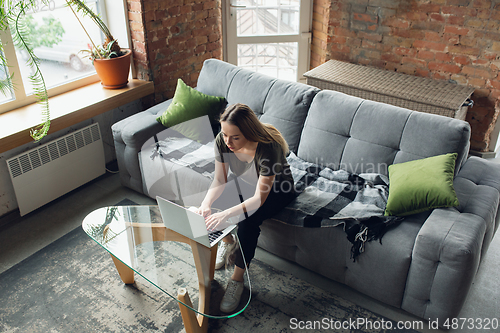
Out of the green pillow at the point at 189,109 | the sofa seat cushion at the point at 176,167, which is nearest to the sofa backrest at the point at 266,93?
the green pillow at the point at 189,109

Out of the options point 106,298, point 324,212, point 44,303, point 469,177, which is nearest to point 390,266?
point 324,212

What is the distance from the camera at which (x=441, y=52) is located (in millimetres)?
3283

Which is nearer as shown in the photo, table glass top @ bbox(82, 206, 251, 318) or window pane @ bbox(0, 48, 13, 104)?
table glass top @ bbox(82, 206, 251, 318)

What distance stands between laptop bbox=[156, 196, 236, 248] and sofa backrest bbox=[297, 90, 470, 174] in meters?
0.96

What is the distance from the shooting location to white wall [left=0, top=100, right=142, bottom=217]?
267 centimetres

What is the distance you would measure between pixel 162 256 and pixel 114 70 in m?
1.82

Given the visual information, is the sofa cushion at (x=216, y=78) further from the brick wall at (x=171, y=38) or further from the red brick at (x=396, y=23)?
the red brick at (x=396, y=23)

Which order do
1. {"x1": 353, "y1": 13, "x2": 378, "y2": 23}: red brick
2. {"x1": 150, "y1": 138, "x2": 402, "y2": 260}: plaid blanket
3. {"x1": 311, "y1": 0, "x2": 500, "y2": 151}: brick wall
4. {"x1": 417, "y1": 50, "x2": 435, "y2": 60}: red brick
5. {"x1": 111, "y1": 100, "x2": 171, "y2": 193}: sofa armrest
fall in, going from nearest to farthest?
{"x1": 150, "y1": 138, "x2": 402, "y2": 260}: plaid blanket
{"x1": 111, "y1": 100, "x2": 171, "y2": 193}: sofa armrest
{"x1": 311, "y1": 0, "x2": 500, "y2": 151}: brick wall
{"x1": 417, "y1": 50, "x2": 435, "y2": 60}: red brick
{"x1": 353, "y1": 13, "x2": 378, "y2": 23}: red brick

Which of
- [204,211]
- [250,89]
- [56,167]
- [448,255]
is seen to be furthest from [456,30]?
[56,167]

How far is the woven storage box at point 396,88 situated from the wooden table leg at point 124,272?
213cm

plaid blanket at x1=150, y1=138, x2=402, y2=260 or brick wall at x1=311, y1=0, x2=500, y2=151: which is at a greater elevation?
brick wall at x1=311, y1=0, x2=500, y2=151

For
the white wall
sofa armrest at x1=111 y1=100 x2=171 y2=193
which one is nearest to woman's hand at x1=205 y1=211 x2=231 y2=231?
sofa armrest at x1=111 y1=100 x2=171 y2=193

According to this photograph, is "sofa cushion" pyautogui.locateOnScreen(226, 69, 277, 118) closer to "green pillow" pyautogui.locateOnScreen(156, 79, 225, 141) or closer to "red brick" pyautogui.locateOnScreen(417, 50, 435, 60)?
"green pillow" pyautogui.locateOnScreen(156, 79, 225, 141)

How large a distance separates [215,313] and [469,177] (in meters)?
1.53
